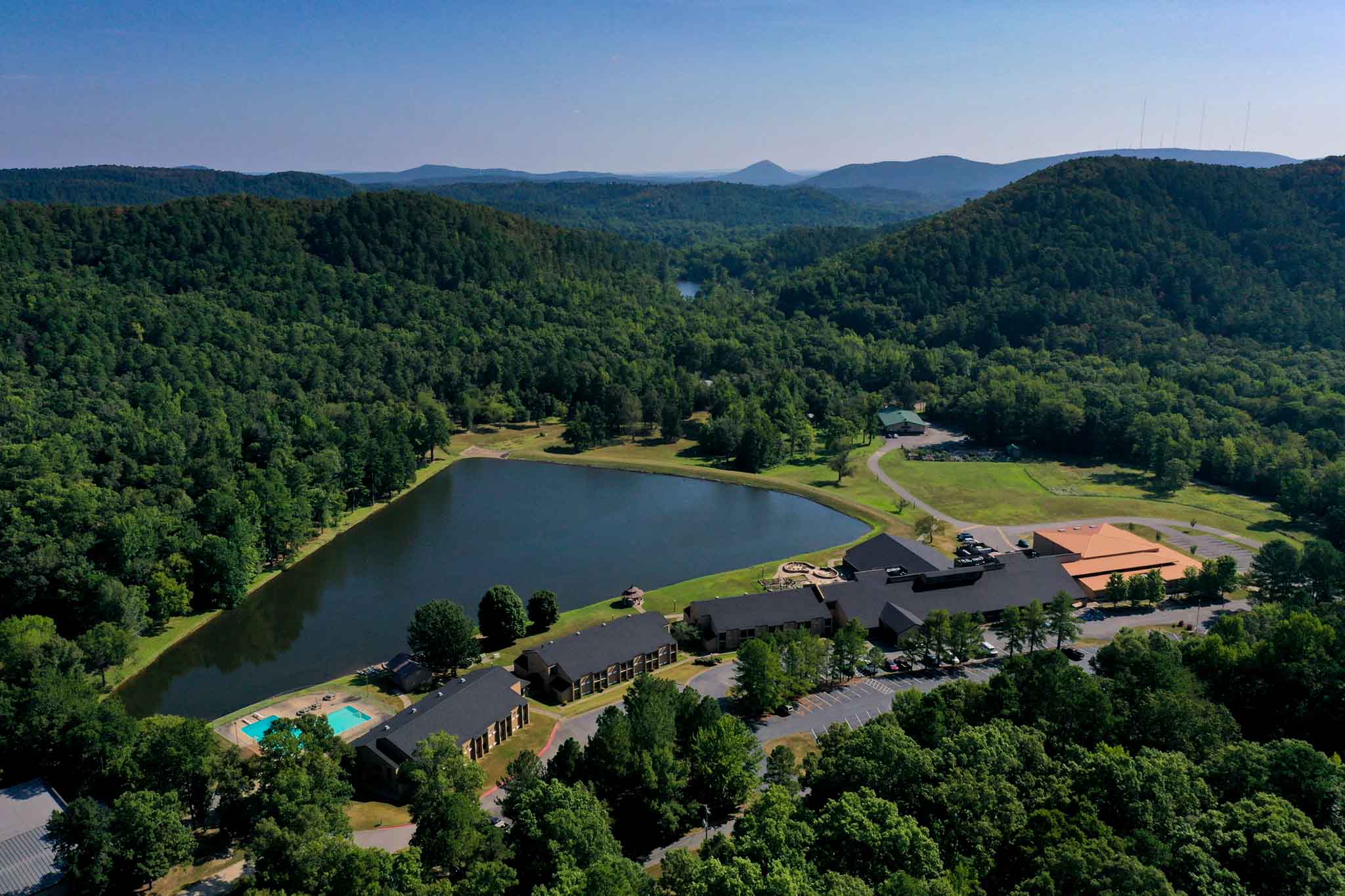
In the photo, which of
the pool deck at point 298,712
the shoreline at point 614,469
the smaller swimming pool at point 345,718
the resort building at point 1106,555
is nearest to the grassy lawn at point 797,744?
the shoreline at point 614,469

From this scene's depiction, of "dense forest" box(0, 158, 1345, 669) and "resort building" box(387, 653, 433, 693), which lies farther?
"dense forest" box(0, 158, 1345, 669)

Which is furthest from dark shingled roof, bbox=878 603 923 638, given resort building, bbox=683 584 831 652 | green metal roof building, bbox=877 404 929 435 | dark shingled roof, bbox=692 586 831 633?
green metal roof building, bbox=877 404 929 435

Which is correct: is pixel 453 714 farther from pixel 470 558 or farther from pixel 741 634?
pixel 470 558

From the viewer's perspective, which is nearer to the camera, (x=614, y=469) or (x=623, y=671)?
(x=623, y=671)

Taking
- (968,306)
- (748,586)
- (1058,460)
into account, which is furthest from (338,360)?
(968,306)

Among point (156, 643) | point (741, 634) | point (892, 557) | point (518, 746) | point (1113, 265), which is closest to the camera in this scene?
point (518, 746)

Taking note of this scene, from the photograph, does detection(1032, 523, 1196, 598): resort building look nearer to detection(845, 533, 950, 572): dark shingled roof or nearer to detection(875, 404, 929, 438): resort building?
detection(845, 533, 950, 572): dark shingled roof

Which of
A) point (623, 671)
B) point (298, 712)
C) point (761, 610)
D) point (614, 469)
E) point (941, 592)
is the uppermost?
point (941, 592)

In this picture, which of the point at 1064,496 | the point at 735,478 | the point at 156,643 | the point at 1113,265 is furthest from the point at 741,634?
the point at 1113,265
